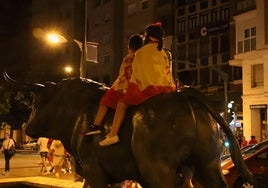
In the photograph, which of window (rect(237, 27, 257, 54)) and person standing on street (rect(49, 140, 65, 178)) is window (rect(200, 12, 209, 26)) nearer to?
window (rect(237, 27, 257, 54))

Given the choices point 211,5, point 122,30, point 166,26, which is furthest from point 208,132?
point 122,30

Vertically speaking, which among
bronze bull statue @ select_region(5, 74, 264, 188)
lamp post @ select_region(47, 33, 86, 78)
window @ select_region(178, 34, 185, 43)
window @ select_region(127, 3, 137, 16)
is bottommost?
bronze bull statue @ select_region(5, 74, 264, 188)

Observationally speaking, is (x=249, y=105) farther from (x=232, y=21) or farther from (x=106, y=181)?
(x=106, y=181)

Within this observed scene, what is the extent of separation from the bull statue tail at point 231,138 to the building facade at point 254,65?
29.4m

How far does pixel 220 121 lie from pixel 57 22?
65.0m

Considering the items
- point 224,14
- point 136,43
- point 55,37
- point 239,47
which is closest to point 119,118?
point 136,43

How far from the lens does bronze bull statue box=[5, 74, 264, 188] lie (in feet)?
17.0

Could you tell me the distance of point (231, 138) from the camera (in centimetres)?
548

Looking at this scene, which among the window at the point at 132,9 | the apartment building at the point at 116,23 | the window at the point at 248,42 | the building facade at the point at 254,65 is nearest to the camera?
the building facade at the point at 254,65

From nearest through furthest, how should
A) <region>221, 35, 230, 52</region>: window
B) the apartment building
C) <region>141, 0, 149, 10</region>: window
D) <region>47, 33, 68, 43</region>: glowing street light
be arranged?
<region>47, 33, 68, 43</region>: glowing street light < <region>221, 35, 230, 52</region>: window < the apartment building < <region>141, 0, 149, 10</region>: window

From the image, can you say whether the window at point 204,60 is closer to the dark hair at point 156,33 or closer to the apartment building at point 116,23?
the apartment building at point 116,23

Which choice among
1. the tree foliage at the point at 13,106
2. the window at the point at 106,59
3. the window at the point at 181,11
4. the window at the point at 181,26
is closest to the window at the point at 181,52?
the window at the point at 181,26

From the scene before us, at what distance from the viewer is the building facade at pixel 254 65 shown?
117 ft

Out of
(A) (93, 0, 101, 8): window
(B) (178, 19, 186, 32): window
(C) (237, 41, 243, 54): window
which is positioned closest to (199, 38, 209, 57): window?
(B) (178, 19, 186, 32): window
